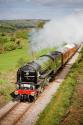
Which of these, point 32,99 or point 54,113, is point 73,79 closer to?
point 32,99

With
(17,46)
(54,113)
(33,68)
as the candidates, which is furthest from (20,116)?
(17,46)

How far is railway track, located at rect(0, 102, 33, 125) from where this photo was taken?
74.2 ft

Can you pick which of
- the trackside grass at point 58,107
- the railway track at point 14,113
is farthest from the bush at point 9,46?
the railway track at point 14,113

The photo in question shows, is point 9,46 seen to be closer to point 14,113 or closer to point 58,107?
point 14,113

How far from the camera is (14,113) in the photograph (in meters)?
24.8

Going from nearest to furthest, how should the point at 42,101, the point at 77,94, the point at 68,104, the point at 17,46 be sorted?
the point at 68,104 < the point at 77,94 < the point at 42,101 < the point at 17,46

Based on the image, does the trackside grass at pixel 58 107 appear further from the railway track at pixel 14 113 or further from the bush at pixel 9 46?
the bush at pixel 9 46

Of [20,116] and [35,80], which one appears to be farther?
[35,80]

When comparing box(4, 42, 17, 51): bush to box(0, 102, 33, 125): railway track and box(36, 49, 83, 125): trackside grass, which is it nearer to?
box(36, 49, 83, 125): trackside grass

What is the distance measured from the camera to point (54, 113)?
23.4 metres

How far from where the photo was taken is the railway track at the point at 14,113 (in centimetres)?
2261

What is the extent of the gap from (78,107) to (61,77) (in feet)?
61.9

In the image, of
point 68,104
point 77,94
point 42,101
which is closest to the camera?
point 68,104

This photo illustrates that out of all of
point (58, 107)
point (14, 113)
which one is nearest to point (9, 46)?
point (14, 113)
